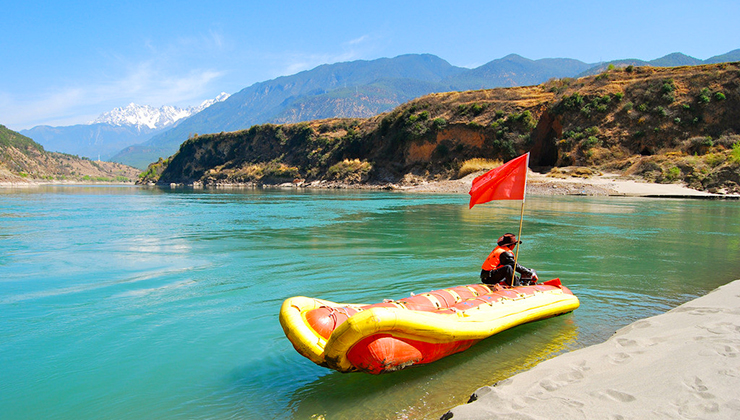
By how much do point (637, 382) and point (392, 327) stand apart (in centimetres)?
208

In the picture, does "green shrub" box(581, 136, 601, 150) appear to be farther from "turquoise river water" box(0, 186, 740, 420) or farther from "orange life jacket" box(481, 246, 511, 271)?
"orange life jacket" box(481, 246, 511, 271)

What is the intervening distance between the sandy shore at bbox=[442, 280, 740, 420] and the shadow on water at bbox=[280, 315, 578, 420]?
0.59 metres

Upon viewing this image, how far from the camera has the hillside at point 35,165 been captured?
290 feet

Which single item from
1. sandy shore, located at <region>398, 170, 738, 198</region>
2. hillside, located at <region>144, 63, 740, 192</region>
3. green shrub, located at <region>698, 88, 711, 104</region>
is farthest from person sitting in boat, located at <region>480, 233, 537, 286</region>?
green shrub, located at <region>698, 88, 711, 104</region>

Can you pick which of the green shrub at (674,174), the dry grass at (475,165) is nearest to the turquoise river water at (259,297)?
the green shrub at (674,174)

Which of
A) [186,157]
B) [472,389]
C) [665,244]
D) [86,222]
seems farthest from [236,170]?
[472,389]

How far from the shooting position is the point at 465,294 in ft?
19.3

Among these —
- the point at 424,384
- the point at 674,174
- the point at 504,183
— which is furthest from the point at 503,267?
the point at 674,174

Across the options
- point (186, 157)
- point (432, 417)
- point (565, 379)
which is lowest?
point (432, 417)

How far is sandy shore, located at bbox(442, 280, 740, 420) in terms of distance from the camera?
10.4ft

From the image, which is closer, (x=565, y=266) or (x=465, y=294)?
(x=465, y=294)

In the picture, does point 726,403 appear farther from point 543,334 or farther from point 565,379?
point 543,334

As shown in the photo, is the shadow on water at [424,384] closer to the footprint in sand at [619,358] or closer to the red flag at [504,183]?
the footprint in sand at [619,358]

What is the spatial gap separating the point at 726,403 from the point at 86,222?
21.7 m
